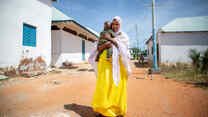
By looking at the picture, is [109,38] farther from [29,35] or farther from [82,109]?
[29,35]

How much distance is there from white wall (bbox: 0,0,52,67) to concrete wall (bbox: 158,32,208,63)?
905cm

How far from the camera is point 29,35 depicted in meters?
5.57

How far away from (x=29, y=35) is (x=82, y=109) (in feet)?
16.9

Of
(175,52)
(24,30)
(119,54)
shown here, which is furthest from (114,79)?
(175,52)

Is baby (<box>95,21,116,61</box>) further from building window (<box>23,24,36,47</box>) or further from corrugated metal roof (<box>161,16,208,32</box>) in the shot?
corrugated metal roof (<box>161,16,208,32</box>)

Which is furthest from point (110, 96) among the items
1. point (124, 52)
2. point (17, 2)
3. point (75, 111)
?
point (17, 2)

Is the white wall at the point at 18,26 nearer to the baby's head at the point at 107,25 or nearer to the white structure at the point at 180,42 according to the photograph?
the baby's head at the point at 107,25

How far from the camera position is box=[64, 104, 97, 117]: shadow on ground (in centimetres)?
200

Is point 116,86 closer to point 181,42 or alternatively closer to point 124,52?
point 124,52

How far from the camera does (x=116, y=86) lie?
1699mm

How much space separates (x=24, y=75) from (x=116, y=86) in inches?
200

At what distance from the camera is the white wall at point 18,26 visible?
4.49 metres

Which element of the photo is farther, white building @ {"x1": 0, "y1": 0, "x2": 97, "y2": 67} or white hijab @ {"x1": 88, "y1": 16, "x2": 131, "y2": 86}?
white building @ {"x1": 0, "y1": 0, "x2": 97, "y2": 67}

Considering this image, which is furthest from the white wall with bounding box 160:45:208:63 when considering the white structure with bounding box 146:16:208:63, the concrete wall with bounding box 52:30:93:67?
the concrete wall with bounding box 52:30:93:67
